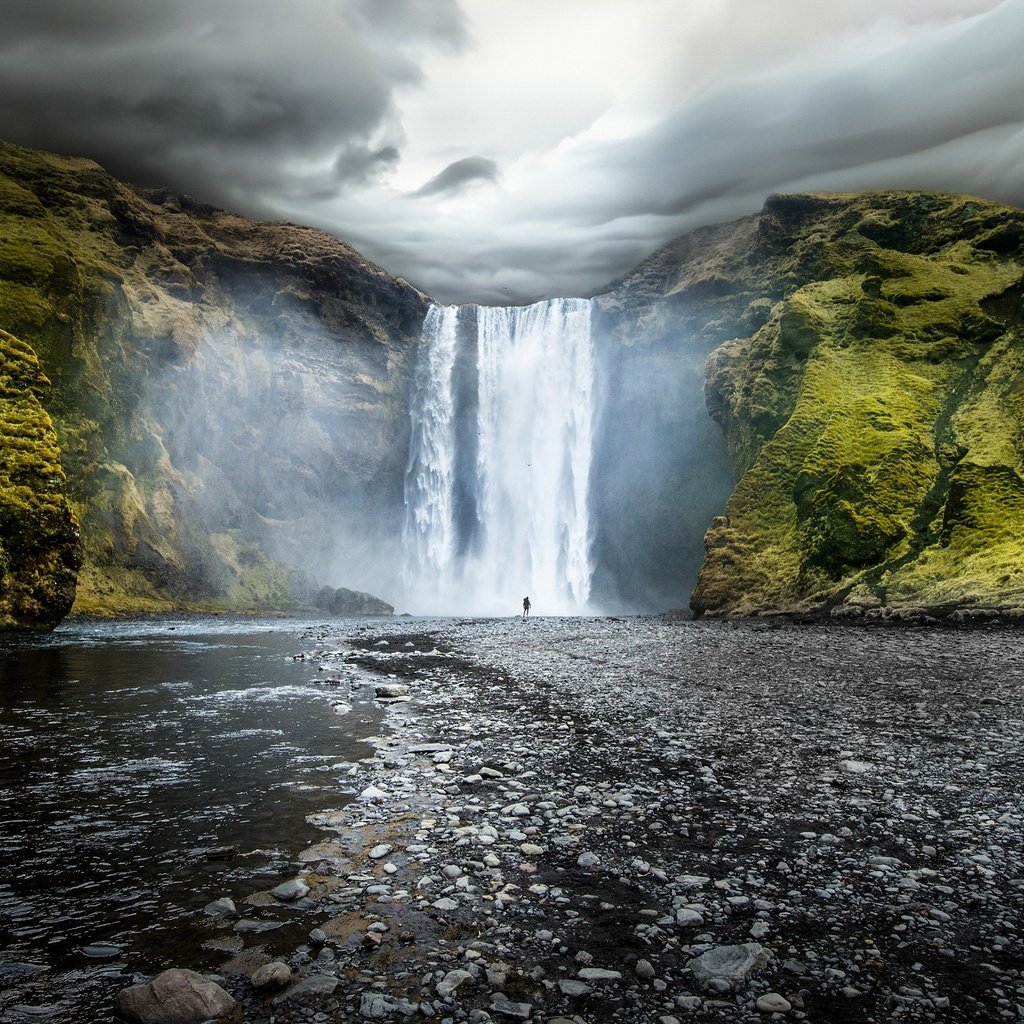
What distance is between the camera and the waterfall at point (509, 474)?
81.2 metres

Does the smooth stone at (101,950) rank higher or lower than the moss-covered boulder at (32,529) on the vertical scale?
lower

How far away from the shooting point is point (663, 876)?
512 centimetres

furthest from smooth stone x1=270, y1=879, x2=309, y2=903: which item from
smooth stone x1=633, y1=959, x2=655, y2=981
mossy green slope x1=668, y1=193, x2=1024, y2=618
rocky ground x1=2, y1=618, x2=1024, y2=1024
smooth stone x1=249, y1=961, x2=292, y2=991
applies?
mossy green slope x1=668, y1=193, x2=1024, y2=618

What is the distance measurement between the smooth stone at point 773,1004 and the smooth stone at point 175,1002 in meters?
2.70

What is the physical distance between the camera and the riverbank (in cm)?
364

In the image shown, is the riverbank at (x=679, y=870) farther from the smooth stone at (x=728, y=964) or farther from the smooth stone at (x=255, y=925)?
the smooth stone at (x=255, y=925)

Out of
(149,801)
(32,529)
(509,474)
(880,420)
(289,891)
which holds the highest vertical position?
(509,474)

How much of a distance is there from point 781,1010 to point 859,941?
3.24 feet

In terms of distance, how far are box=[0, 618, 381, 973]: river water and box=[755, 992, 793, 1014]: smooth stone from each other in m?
3.22

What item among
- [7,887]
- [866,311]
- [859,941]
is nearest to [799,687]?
[859,941]

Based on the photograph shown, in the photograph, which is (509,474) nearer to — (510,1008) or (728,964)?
(728,964)

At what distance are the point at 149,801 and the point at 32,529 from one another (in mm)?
32416

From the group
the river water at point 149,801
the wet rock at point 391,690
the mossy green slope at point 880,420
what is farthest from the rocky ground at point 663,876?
the mossy green slope at point 880,420


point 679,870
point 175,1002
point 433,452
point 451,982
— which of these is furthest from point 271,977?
point 433,452
